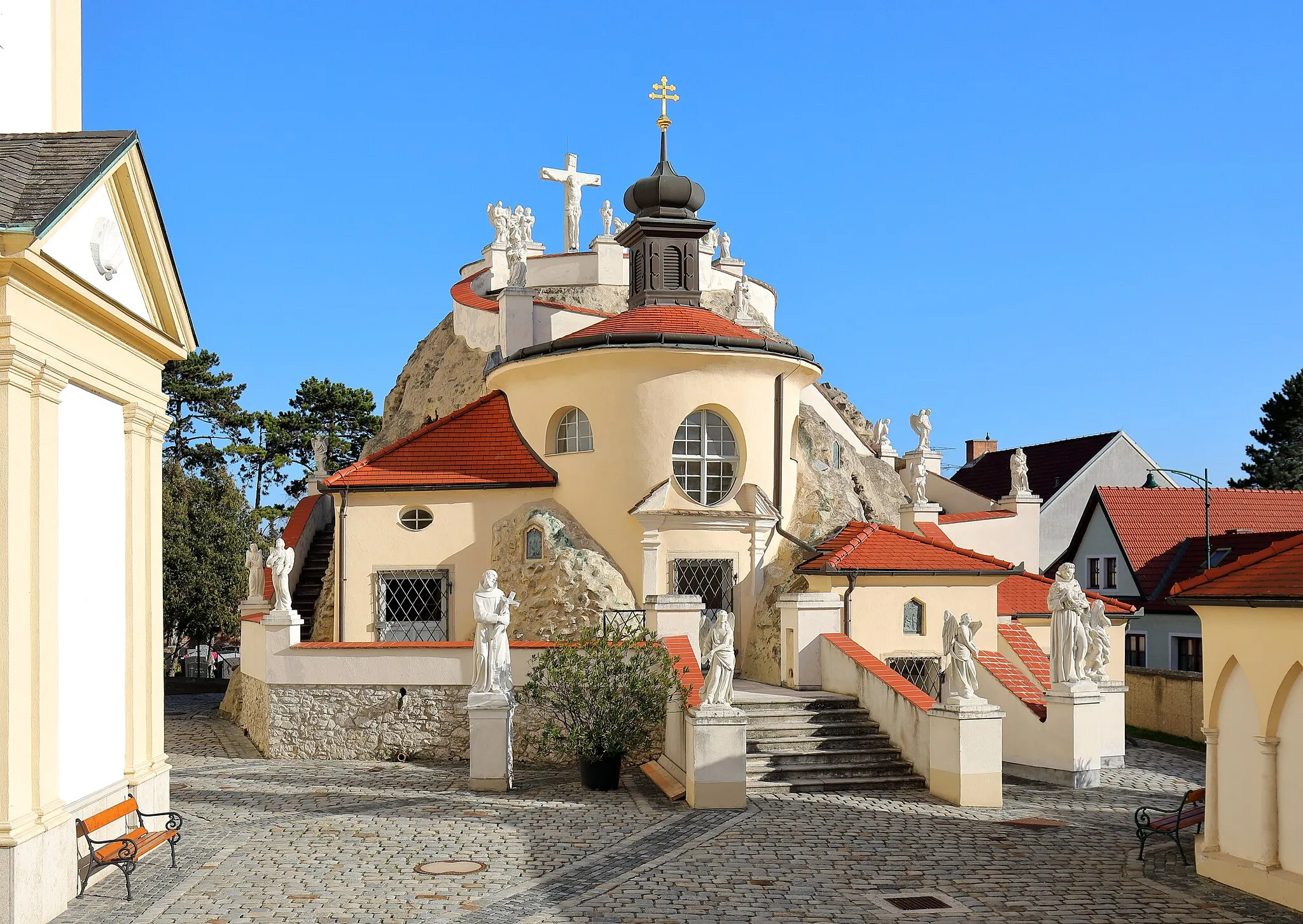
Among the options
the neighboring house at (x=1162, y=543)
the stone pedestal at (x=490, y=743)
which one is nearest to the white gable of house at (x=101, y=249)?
the stone pedestal at (x=490, y=743)

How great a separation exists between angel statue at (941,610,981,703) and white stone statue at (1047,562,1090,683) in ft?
9.61

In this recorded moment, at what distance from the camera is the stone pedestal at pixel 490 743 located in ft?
61.4

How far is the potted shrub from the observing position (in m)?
18.5

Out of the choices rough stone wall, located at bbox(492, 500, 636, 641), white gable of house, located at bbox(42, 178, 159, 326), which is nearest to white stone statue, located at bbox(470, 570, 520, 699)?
rough stone wall, located at bbox(492, 500, 636, 641)

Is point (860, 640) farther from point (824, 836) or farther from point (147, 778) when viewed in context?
point (147, 778)

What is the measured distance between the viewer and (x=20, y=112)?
47.2 feet

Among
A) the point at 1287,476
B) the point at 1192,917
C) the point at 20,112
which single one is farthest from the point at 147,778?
the point at 1287,476

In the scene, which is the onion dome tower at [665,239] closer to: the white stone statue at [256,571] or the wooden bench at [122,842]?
the white stone statue at [256,571]

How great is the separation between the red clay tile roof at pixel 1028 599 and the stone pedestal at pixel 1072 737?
14.9 feet

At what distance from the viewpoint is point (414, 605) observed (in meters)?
25.4

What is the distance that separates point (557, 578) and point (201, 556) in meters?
24.1

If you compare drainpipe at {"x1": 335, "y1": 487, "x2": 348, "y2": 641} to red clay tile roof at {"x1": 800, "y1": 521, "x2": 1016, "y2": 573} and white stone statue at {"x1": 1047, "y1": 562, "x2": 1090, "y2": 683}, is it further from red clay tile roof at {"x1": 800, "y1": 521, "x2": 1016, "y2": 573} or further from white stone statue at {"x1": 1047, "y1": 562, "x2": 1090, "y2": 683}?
white stone statue at {"x1": 1047, "y1": 562, "x2": 1090, "y2": 683}

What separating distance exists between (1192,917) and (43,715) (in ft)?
36.8

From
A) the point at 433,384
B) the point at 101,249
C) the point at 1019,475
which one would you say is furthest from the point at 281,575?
the point at 1019,475
